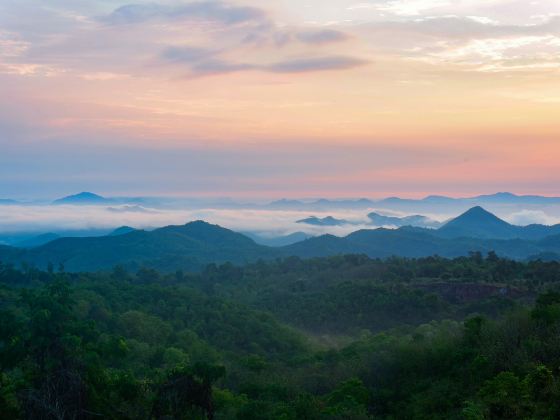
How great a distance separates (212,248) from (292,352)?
9262 cm

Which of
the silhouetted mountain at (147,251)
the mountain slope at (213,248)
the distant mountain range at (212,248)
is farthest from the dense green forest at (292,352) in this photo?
the mountain slope at (213,248)

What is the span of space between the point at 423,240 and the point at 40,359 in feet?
420

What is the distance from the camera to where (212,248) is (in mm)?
134125

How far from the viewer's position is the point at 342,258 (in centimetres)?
8419

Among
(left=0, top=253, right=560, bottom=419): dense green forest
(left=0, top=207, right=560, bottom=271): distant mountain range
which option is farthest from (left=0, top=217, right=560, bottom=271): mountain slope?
(left=0, top=253, right=560, bottom=419): dense green forest

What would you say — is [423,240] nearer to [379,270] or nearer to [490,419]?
[379,270]

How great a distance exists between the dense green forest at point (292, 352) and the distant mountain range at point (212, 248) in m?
57.1

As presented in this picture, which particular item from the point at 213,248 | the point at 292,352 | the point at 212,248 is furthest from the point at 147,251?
the point at 292,352

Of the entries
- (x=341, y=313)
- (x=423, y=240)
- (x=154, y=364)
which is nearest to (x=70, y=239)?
(x=423, y=240)

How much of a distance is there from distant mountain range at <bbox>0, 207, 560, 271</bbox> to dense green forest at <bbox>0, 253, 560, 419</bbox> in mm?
57118

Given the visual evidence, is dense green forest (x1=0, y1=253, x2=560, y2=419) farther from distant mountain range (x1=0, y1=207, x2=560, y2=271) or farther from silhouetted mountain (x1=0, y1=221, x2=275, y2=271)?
distant mountain range (x1=0, y1=207, x2=560, y2=271)

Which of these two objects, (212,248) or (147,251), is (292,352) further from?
(212,248)

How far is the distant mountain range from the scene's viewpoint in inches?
4751

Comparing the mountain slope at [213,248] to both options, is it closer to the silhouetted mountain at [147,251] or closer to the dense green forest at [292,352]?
the silhouetted mountain at [147,251]
